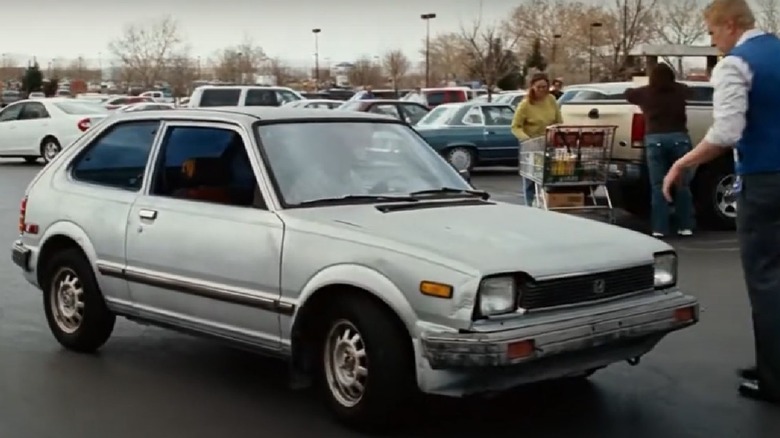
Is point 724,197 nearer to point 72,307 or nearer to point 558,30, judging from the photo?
point 72,307

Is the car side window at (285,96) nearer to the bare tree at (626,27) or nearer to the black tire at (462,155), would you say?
the black tire at (462,155)

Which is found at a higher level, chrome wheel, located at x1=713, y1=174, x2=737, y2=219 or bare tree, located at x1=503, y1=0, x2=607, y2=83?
bare tree, located at x1=503, y1=0, x2=607, y2=83

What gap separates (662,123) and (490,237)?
21.4 ft

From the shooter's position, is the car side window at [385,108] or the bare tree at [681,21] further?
the bare tree at [681,21]

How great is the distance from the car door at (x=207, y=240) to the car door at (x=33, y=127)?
1934cm

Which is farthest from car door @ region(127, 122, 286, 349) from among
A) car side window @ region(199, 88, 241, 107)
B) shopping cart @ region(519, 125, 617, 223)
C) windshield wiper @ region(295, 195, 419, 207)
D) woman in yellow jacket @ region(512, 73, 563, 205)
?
car side window @ region(199, 88, 241, 107)

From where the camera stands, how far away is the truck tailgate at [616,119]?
1198 cm

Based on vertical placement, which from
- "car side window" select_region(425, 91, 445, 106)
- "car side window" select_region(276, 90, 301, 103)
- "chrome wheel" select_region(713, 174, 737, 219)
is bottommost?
"chrome wheel" select_region(713, 174, 737, 219)

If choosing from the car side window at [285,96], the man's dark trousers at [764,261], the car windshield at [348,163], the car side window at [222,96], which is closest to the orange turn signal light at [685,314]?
the man's dark trousers at [764,261]

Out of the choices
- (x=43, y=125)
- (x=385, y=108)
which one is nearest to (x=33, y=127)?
(x=43, y=125)

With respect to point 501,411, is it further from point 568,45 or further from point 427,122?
point 568,45

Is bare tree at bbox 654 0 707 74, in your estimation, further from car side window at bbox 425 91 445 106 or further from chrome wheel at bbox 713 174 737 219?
chrome wheel at bbox 713 174 737 219

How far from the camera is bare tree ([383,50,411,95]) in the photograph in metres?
84.7

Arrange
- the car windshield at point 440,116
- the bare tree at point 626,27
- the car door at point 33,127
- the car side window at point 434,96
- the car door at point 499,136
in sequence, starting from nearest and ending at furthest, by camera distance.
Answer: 1. the car door at point 499,136
2. the car windshield at point 440,116
3. the car door at point 33,127
4. the car side window at point 434,96
5. the bare tree at point 626,27
